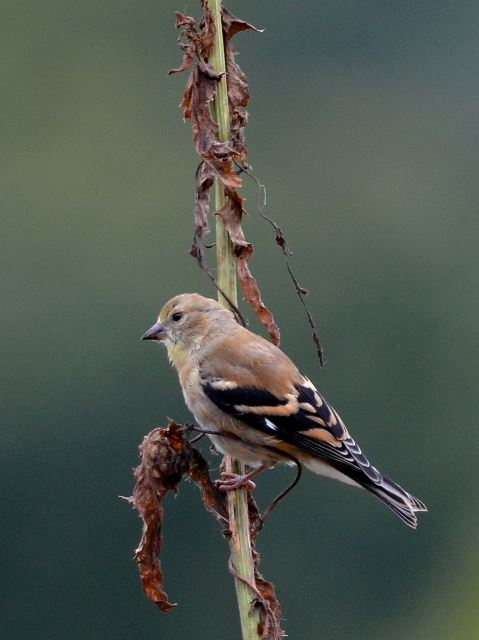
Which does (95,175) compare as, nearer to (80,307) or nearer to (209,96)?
(80,307)

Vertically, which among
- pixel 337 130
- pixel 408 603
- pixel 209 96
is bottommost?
pixel 209 96

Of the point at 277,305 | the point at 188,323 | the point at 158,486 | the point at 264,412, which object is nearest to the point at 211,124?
the point at 158,486

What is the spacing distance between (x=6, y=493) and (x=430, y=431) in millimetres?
10690

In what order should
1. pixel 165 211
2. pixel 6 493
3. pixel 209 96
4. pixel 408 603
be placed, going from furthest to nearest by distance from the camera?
pixel 165 211, pixel 408 603, pixel 6 493, pixel 209 96

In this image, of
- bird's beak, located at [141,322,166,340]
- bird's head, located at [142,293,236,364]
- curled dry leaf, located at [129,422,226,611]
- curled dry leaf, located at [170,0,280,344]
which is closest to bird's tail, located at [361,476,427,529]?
bird's head, located at [142,293,236,364]

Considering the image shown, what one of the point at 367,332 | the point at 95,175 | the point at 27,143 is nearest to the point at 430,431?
the point at 367,332

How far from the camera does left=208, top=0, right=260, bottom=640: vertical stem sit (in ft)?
15.8

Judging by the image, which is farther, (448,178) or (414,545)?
(448,178)

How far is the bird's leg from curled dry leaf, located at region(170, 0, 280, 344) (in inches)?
27.6

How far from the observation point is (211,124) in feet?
16.6

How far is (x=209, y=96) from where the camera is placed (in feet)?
16.4

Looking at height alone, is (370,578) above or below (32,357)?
below

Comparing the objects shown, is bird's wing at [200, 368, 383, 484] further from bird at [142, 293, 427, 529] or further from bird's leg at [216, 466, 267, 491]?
bird's leg at [216, 466, 267, 491]

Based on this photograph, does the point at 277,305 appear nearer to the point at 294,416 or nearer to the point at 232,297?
the point at 294,416
